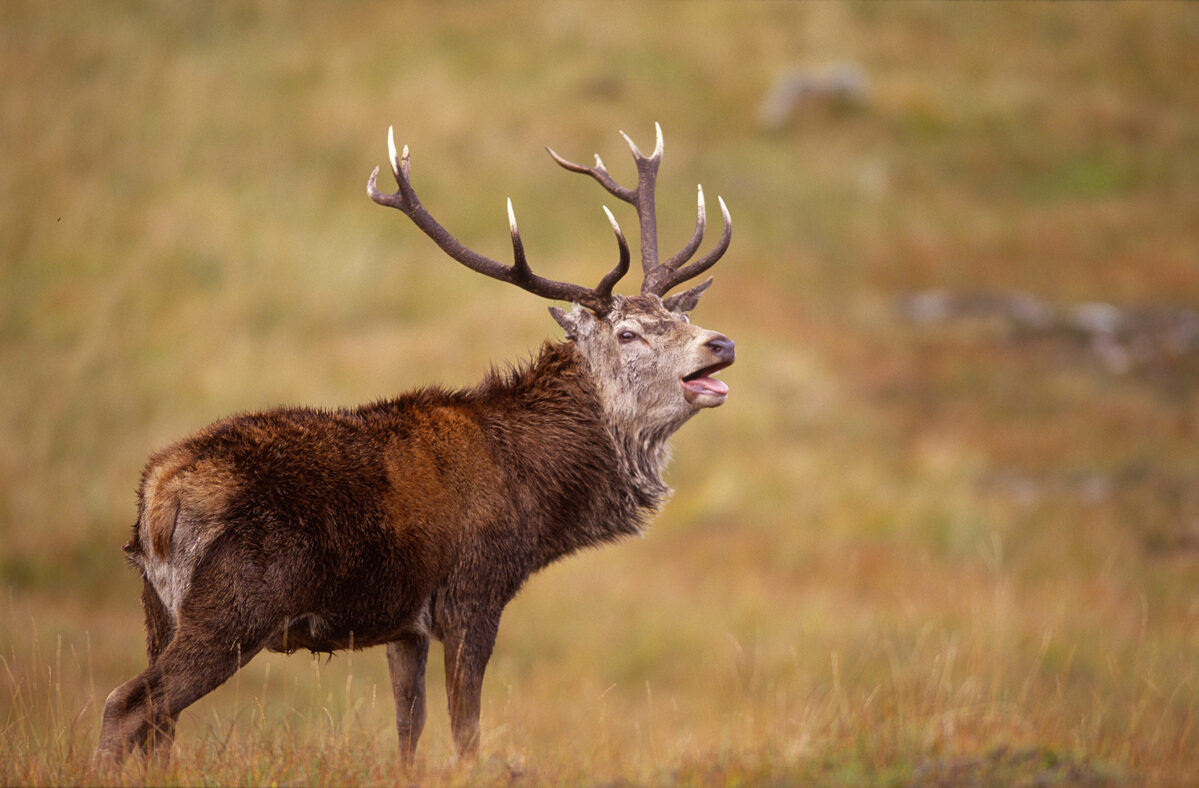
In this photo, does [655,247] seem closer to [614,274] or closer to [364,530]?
[614,274]

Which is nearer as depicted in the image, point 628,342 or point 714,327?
point 628,342

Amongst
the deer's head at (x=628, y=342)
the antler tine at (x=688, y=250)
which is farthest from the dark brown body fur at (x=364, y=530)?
the antler tine at (x=688, y=250)

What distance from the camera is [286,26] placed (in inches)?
1120

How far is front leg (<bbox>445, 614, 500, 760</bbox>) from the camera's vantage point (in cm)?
557

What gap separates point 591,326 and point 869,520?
913 cm

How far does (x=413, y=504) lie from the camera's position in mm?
5516

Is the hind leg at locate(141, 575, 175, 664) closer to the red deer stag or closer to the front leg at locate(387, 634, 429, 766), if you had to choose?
the red deer stag

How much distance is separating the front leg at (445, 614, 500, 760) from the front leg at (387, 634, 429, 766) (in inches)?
13.0

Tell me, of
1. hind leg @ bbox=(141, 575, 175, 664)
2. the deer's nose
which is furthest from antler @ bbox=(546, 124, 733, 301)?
hind leg @ bbox=(141, 575, 175, 664)

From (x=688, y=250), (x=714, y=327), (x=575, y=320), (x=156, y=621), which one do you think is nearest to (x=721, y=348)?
(x=575, y=320)

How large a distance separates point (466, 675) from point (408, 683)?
52 cm

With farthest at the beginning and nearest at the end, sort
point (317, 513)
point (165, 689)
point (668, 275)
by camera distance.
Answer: point (668, 275), point (317, 513), point (165, 689)

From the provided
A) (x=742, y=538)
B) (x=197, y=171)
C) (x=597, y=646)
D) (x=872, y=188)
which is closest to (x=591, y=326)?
(x=597, y=646)

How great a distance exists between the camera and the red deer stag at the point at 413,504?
4996mm
